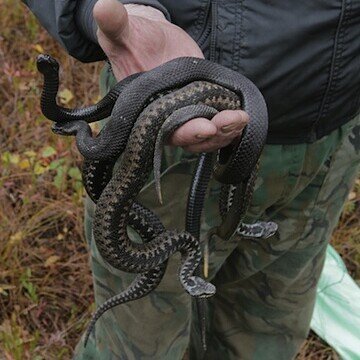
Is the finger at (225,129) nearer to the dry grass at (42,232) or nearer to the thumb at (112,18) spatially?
the thumb at (112,18)

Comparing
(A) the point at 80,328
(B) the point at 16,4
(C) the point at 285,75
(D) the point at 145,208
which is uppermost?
(C) the point at 285,75

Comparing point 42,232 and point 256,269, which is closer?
point 256,269

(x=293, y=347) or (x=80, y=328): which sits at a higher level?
(x=293, y=347)

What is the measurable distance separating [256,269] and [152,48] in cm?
84

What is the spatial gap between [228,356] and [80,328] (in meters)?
0.62

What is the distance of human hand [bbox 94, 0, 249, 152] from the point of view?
1.24 metres

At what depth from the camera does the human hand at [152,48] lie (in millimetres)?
1238

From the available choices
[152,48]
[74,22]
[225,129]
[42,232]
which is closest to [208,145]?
[225,129]

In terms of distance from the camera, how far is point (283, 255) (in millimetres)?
2027

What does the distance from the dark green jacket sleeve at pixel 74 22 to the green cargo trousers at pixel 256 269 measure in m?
0.29

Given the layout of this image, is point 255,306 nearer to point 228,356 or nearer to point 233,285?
point 233,285

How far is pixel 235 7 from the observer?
4.88ft

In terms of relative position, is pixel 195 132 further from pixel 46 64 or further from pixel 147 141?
pixel 46 64

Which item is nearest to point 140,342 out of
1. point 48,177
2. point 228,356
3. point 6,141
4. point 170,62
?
point 228,356
